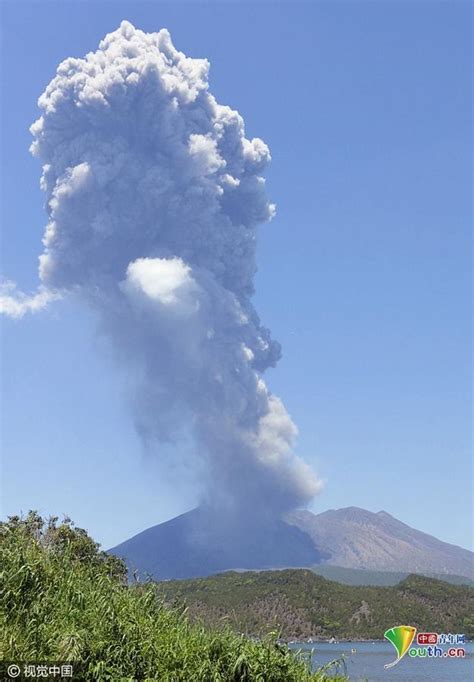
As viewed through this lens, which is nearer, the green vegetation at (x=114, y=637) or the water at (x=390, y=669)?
the green vegetation at (x=114, y=637)

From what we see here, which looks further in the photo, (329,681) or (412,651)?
(412,651)

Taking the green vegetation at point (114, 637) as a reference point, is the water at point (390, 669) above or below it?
below

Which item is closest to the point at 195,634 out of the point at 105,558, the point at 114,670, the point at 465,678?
the point at 114,670

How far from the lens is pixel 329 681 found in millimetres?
17812

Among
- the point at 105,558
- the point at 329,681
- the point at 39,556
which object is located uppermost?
the point at 105,558

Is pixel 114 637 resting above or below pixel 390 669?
above

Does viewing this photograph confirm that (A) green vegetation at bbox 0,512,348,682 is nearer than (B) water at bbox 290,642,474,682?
Yes

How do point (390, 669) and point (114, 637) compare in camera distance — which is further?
point (390, 669)

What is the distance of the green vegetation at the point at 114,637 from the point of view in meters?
15.8

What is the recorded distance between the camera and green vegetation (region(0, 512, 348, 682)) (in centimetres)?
1578

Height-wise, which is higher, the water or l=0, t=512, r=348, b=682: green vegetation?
l=0, t=512, r=348, b=682: green vegetation

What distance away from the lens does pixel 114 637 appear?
16953 mm

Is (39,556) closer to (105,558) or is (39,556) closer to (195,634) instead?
(195,634)

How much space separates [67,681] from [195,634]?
3.92 m
